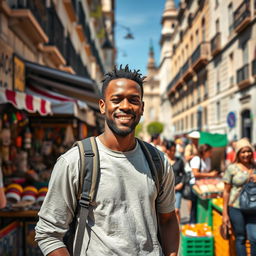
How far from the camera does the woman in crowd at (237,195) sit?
3984mm

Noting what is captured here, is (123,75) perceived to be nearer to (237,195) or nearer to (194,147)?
(237,195)

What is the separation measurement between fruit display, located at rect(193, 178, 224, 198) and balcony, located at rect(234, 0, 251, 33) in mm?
13038

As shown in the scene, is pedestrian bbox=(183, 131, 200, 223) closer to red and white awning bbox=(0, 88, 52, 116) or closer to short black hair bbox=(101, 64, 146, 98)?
red and white awning bbox=(0, 88, 52, 116)

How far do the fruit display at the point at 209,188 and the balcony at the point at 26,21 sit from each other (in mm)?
5042

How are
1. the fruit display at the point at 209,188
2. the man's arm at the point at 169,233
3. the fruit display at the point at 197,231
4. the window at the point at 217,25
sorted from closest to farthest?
the man's arm at the point at 169,233 < the fruit display at the point at 197,231 < the fruit display at the point at 209,188 < the window at the point at 217,25

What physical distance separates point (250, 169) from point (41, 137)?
7398 mm

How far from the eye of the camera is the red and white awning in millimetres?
4746

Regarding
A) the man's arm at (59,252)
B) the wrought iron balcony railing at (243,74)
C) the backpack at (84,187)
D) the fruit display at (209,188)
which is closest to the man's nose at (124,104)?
the backpack at (84,187)

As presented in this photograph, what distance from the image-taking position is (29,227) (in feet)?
15.1

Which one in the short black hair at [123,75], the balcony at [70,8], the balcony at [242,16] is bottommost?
the short black hair at [123,75]

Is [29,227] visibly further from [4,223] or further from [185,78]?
[185,78]

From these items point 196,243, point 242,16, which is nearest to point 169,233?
point 196,243

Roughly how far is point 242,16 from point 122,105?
59.0 feet

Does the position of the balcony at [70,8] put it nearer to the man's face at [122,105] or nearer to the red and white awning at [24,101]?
the red and white awning at [24,101]
